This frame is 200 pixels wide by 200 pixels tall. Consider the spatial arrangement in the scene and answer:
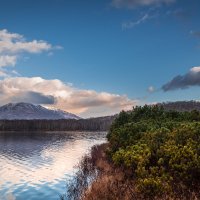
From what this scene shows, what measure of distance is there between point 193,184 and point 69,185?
1711 centimetres

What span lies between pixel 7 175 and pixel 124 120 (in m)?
20.1

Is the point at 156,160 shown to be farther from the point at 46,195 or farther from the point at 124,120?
the point at 124,120

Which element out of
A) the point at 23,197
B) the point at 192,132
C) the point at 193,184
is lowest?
the point at 23,197

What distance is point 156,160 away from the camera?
1033 inches

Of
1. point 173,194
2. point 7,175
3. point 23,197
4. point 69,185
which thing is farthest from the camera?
point 7,175

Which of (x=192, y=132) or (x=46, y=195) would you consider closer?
(x=192, y=132)

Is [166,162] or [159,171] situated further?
[166,162]

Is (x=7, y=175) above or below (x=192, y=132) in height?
below

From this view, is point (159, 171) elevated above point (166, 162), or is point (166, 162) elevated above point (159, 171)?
point (166, 162)

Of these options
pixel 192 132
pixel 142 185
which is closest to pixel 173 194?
pixel 142 185

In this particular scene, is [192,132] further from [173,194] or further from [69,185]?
[69,185]

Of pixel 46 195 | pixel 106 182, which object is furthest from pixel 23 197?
pixel 106 182

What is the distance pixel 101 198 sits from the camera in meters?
23.6

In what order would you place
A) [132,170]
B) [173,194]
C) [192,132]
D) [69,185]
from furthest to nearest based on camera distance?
[69,185]
[132,170]
[192,132]
[173,194]
